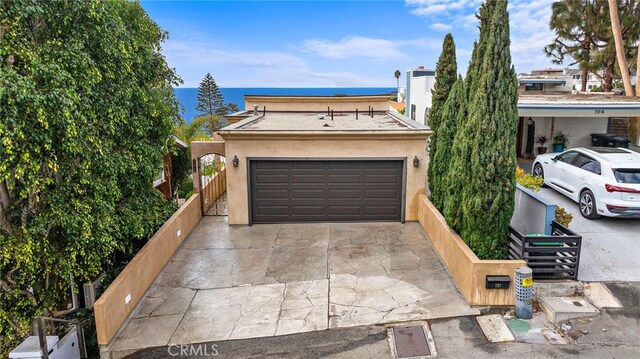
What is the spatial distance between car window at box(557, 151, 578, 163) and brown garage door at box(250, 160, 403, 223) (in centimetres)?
499

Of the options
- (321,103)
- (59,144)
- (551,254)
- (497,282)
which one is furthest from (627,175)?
(321,103)

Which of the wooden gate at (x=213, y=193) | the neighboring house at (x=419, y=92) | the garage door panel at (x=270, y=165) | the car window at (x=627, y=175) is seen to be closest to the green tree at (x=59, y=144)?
the garage door panel at (x=270, y=165)

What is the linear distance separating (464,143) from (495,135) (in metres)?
0.64

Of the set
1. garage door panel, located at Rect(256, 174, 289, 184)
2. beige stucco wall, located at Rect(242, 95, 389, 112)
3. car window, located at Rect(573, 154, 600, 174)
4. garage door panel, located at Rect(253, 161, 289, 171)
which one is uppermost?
beige stucco wall, located at Rect(242, 95, 389, 112)

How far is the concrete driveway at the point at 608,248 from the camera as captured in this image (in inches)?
317

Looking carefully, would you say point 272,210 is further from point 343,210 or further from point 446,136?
point 446,136

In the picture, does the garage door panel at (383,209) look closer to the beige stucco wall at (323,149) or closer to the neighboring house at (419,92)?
the beige stucco wall at (323,149)

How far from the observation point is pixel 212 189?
14.7 m

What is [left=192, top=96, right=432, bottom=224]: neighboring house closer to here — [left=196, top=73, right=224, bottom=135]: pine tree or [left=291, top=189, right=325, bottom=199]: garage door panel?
[left=291, top=189, right=325, bottom=199]: garage door panel

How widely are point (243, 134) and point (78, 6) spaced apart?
590 cm

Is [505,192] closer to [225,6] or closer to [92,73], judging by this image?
[92,73]

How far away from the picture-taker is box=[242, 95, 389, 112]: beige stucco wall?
807 inches

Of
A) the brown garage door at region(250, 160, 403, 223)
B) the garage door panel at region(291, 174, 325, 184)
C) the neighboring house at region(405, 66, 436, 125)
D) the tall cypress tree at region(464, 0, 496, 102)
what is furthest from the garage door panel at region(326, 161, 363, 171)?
the neighboring house at region(405, 66, 436, 125)

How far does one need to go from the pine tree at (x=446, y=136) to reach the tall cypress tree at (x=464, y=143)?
1.37m
